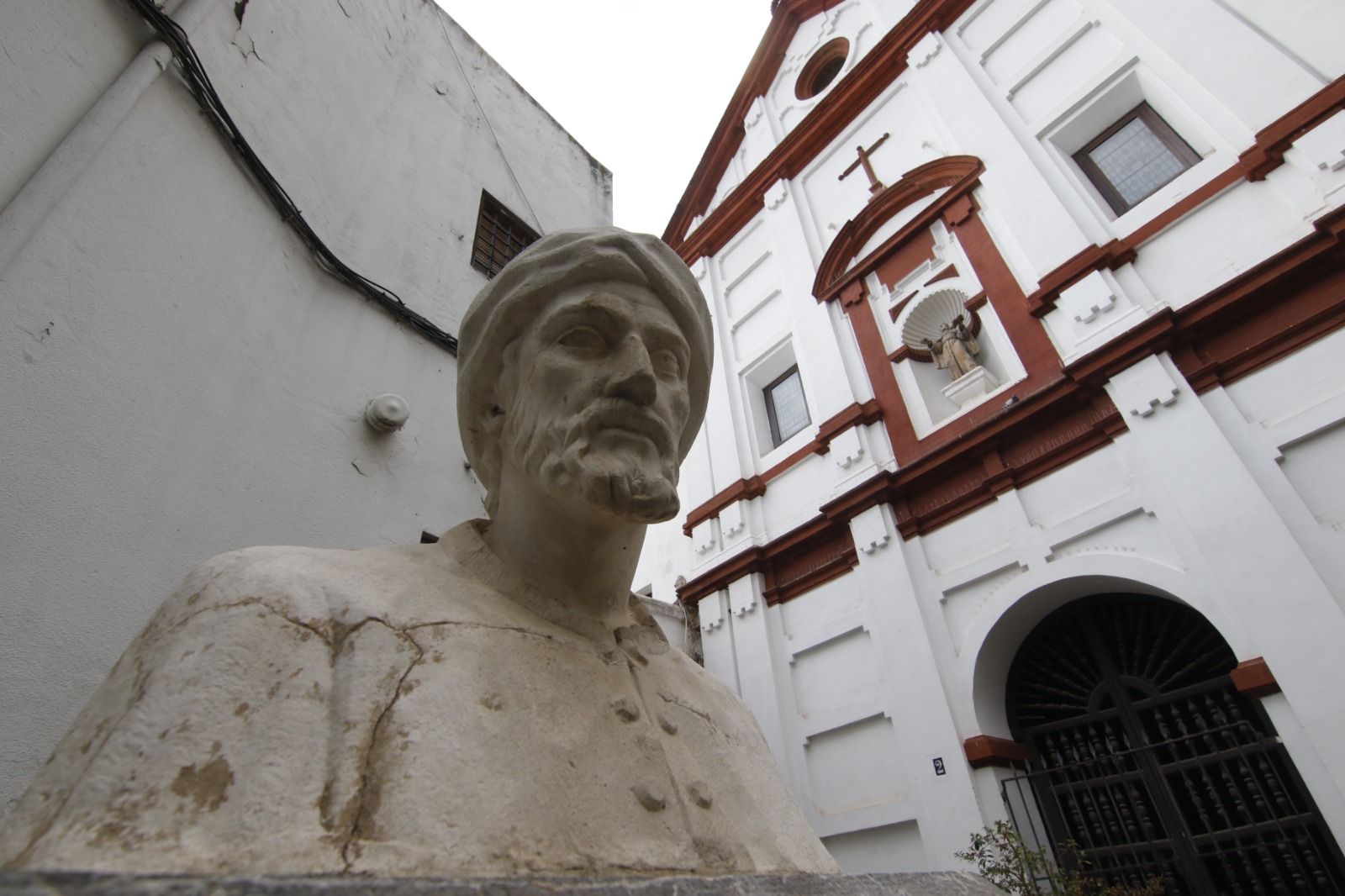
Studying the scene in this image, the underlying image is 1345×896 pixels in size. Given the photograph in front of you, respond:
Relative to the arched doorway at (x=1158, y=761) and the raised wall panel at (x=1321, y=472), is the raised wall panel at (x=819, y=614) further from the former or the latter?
the raised wall panel at (x=1321, y=472)

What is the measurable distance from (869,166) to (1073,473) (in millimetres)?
5421

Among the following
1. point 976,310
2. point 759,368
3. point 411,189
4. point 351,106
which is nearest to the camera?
point 351,106

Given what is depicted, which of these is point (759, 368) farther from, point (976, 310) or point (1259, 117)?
point (1259, 117)

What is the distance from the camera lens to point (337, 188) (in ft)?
12.8

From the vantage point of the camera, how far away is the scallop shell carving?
7242mm

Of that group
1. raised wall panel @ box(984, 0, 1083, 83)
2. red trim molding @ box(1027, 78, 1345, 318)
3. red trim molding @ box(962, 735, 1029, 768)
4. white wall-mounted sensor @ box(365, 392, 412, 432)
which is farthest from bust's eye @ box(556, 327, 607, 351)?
raised wall panel @ box(984, 0, 1083, 83)

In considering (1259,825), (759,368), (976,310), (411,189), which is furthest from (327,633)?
(759,368)

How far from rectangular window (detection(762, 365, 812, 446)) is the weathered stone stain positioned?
8.14m

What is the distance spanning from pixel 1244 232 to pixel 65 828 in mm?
6948

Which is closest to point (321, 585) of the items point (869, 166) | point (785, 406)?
point (785, 406)

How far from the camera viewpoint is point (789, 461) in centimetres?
790

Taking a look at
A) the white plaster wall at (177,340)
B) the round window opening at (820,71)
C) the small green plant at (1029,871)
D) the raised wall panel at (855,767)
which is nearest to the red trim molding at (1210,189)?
the raised wall panel at (855,767)

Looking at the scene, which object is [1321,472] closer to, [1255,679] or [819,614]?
[1255,679]

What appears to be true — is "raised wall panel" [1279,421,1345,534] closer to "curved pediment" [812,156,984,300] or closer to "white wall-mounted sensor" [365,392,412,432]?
"curved pediment" [812,156,984,300]
